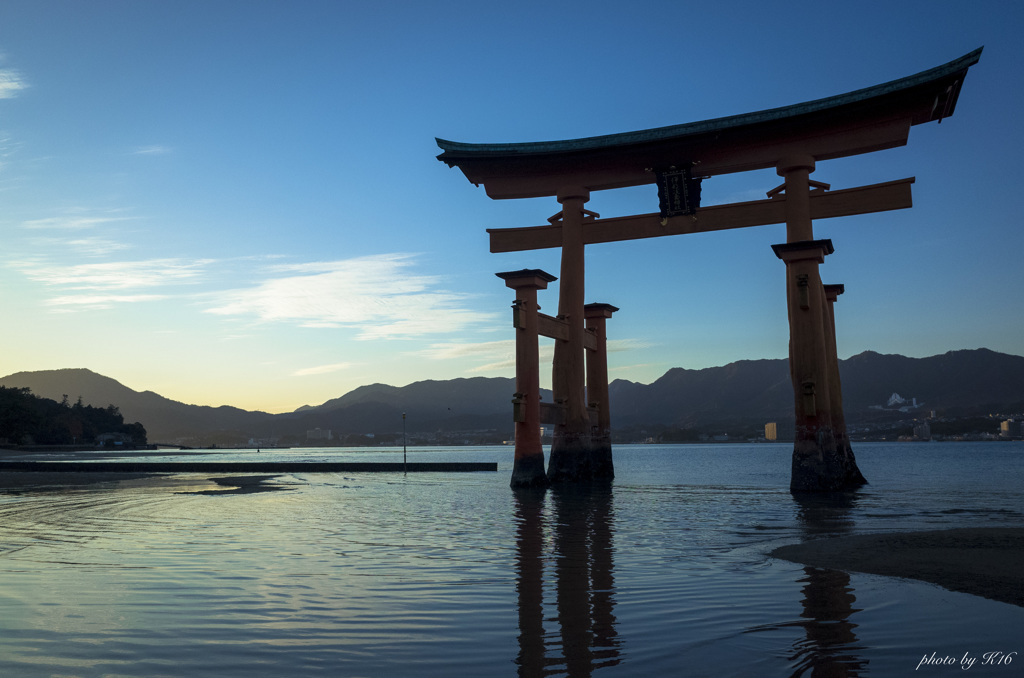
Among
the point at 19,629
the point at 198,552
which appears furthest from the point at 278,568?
the point at 19,629

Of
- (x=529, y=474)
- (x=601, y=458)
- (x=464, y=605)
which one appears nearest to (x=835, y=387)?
(x=601, y=458)

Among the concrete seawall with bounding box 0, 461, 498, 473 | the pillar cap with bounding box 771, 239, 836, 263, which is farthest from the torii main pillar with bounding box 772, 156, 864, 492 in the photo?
the concrete seawall with bounding box 0, 461, 498, 473

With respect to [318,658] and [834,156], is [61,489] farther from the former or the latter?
[834,156]

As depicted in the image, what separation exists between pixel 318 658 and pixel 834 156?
2562cm

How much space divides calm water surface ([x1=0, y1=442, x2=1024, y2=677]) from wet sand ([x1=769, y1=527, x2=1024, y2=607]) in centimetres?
50

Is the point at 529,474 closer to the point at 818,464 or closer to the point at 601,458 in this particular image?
the point at 601,458

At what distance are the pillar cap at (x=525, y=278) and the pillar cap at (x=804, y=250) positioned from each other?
25.9 feet

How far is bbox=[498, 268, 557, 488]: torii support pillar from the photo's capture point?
25.8 m

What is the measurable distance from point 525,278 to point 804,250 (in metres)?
9.28

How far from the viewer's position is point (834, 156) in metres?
25.6

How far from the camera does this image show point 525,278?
26.0 m

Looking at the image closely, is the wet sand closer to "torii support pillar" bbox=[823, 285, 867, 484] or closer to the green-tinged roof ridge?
"torii support pillar" bbox=[823, 285, 867, 484]

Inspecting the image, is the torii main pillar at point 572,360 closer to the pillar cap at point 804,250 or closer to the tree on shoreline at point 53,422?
the pillar cap at point 804,250

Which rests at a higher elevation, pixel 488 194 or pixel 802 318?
pixel 488 194
